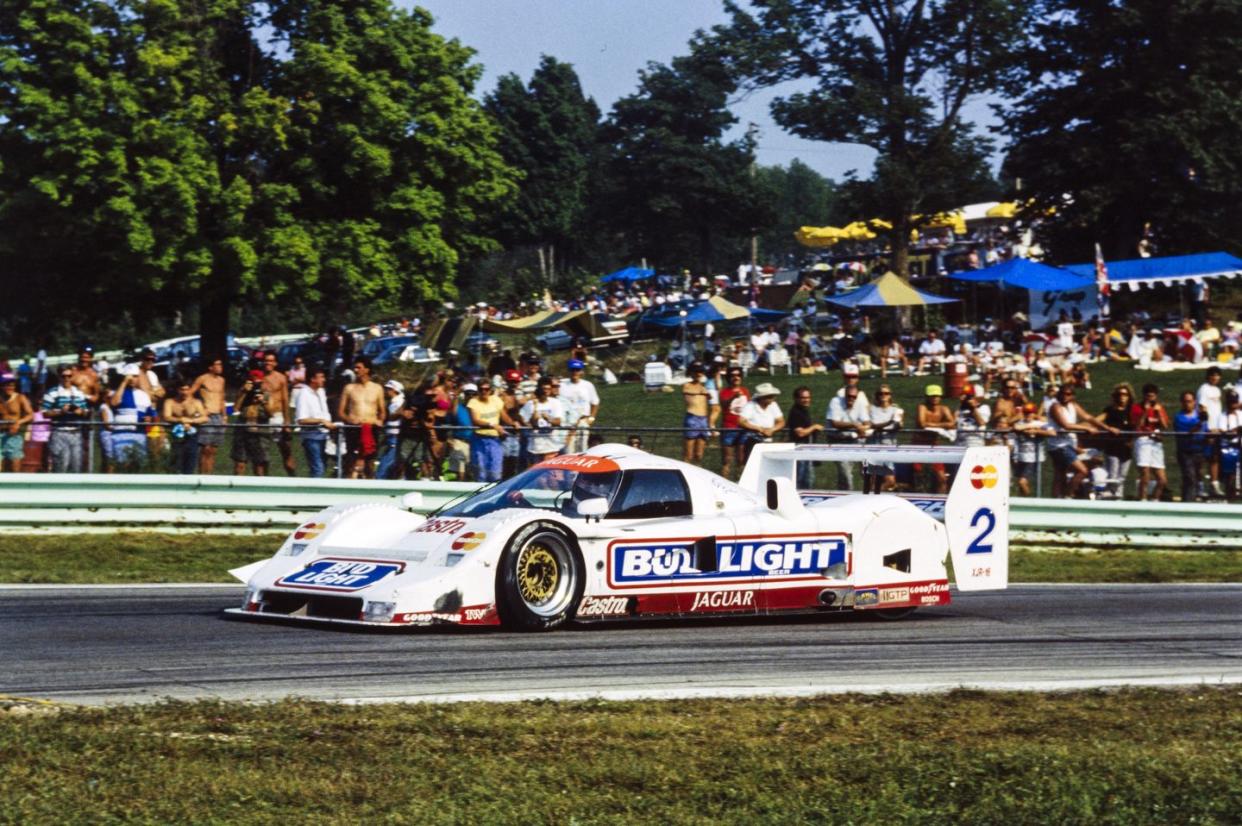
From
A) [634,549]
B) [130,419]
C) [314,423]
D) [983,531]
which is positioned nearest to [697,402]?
[314,423]

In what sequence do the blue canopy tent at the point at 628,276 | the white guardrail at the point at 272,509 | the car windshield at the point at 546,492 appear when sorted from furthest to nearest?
1. the blue canopy tent at the point at 628,276
2. the white guardrail at the point at 272,509
3. the car windshield at the point at 546,492

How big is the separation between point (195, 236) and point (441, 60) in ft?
25.8

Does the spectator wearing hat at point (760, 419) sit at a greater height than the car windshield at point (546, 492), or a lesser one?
greater

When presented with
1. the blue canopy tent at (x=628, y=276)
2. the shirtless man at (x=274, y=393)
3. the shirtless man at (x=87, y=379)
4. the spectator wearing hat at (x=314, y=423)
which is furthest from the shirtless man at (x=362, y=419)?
the blue canopy tent at (x=628, y=276)

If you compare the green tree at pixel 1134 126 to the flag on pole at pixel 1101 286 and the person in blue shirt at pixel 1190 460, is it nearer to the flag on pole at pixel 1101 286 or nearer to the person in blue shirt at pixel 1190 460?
the flag on pole at pixel 1101 286

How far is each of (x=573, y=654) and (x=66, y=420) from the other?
921 centimetres

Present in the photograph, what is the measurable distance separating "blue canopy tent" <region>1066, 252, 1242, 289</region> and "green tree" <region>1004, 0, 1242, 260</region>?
618 centimetres

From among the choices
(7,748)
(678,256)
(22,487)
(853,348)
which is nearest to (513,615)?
(7,748)

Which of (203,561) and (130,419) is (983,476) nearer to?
(203,561)

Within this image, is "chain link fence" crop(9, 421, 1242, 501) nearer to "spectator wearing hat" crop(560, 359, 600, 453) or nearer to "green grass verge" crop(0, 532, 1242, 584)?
"green grass verge" crop(0, 532, 1242, 584)

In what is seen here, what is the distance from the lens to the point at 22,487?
15.3 meters

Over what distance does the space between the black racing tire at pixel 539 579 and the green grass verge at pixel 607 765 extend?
2.24 meters

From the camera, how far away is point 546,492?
1044 centimetres

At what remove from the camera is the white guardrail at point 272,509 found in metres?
15.4
